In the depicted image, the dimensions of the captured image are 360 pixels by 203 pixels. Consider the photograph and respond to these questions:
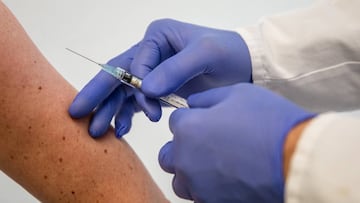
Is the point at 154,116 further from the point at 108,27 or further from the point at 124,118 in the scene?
the point at 108,27

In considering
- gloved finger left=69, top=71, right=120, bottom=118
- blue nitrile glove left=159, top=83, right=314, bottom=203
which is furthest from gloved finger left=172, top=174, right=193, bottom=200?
gloved finger left=69, top=71, right=120, bottom=118

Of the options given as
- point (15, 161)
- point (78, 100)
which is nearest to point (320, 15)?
point (78, 100)

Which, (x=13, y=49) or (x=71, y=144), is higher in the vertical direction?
(x=13, y=49)

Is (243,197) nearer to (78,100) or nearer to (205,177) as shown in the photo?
(205,177)

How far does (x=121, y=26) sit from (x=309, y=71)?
72 centimetres

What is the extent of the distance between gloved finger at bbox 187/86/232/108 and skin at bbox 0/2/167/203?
0.67 ft

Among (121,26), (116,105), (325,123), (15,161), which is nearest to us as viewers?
(325,123)

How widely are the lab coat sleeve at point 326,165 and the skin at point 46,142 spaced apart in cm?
41

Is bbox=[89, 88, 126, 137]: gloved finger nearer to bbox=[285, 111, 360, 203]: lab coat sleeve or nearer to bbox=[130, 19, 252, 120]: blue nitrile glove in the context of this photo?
bbox=[130, 19, 252, 120]: blue nitrile glove

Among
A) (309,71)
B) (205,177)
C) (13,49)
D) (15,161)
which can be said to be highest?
(13,49)

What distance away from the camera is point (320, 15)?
1026 mm

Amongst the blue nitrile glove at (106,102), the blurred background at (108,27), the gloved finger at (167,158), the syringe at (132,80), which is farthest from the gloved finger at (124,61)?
the blurred background at (108,27)

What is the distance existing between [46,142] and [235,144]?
0.37 meters

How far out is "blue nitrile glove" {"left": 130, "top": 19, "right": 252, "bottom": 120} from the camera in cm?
84
